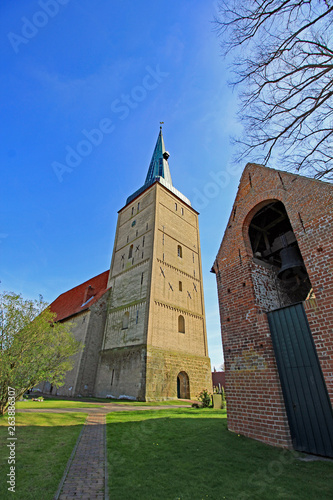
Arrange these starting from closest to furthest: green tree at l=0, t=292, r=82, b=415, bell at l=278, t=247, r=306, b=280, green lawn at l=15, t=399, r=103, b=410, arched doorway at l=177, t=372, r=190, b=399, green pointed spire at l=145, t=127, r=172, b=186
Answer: bell at l=278, t=247, r=306, b=280 → green tree at l=0, t=292, r=82, b=415 → green lawn at l=15, t=399, r=103, b=410 → arched doorway at l=177, t=372, r=190, b=399 → green pointed spire at l=145, t=127, r=172, b=186

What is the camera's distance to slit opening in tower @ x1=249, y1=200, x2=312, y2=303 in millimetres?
6718

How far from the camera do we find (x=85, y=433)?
6.56 metres

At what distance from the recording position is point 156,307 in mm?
18547

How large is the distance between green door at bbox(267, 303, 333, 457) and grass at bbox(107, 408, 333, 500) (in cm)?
43

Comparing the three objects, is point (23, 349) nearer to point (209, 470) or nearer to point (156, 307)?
point (209, 470)

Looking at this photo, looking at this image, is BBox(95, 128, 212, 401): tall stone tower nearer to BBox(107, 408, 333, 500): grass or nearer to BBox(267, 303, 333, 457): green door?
BBox(107, 408, 333, 500): grass

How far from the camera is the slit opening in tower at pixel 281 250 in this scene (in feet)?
22.0

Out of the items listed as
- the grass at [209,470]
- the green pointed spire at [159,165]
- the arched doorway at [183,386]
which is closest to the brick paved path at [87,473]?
the grass at [209,470]

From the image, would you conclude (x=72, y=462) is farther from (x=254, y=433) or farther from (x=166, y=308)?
(x=166, y=308)

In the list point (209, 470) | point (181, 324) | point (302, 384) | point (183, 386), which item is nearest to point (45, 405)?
point (183, 386)

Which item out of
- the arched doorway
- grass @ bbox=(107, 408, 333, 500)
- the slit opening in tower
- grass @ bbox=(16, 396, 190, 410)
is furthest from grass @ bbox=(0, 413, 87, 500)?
the arched doorway

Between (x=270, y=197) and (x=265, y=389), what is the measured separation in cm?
478

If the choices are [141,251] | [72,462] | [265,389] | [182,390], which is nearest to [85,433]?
[72,462]

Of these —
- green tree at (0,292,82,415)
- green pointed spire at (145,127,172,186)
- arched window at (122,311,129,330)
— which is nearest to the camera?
green tree at (0,292,82,415)
